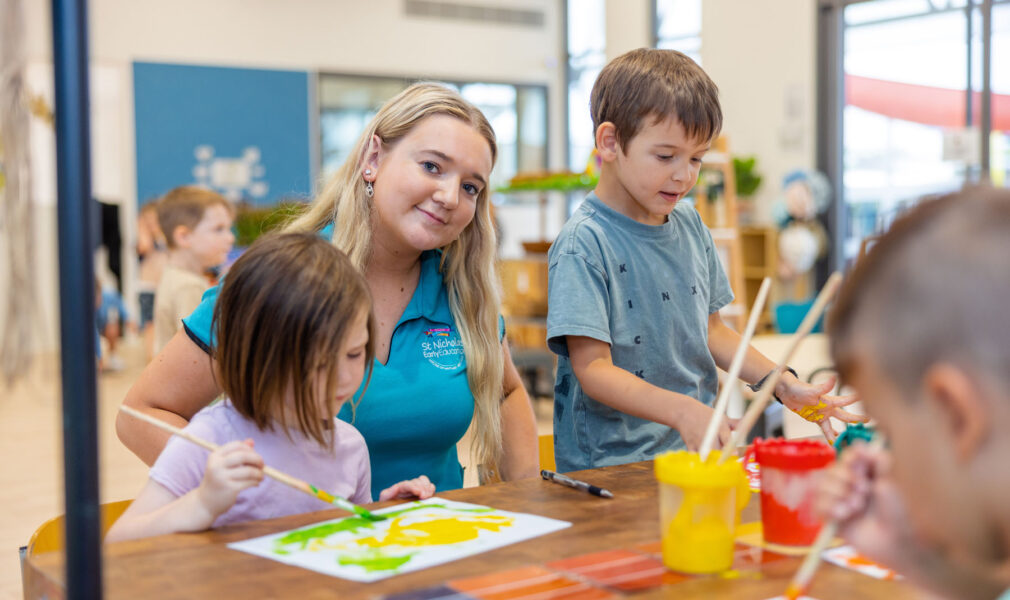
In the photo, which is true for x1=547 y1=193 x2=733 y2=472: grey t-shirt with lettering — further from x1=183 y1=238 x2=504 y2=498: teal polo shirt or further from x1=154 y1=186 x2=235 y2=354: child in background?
x1=154 y1=186 x2=235 y2=354: child in background

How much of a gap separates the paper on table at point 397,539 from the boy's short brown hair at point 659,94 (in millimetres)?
738

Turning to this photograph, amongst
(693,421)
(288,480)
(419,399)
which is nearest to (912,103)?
(419,399)

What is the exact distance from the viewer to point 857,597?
2.88ft


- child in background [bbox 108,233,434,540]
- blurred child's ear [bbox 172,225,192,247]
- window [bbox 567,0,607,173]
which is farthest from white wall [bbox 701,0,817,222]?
child in background [bbox 108,233,434,540]

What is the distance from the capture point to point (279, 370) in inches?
47.9

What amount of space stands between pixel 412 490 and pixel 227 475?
26cm

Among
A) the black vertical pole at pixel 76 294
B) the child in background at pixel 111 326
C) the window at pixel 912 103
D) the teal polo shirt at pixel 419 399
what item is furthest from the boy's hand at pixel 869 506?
the child in background at pixel 111 326

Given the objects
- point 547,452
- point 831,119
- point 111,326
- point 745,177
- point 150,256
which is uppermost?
point 831,119

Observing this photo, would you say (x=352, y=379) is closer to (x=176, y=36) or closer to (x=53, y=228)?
(x=53, y=228)

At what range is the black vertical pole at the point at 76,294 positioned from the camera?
59cm

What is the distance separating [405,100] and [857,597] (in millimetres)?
1122

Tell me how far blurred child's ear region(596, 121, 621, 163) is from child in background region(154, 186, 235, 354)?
7.05ft

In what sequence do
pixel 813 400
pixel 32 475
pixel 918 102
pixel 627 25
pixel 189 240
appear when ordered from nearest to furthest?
pixel 813 400 < pixel 189 240 < pixel 32 475 < pixel 918 102 < pixel 627 25

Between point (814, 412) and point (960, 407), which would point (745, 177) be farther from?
point (960, 407)
